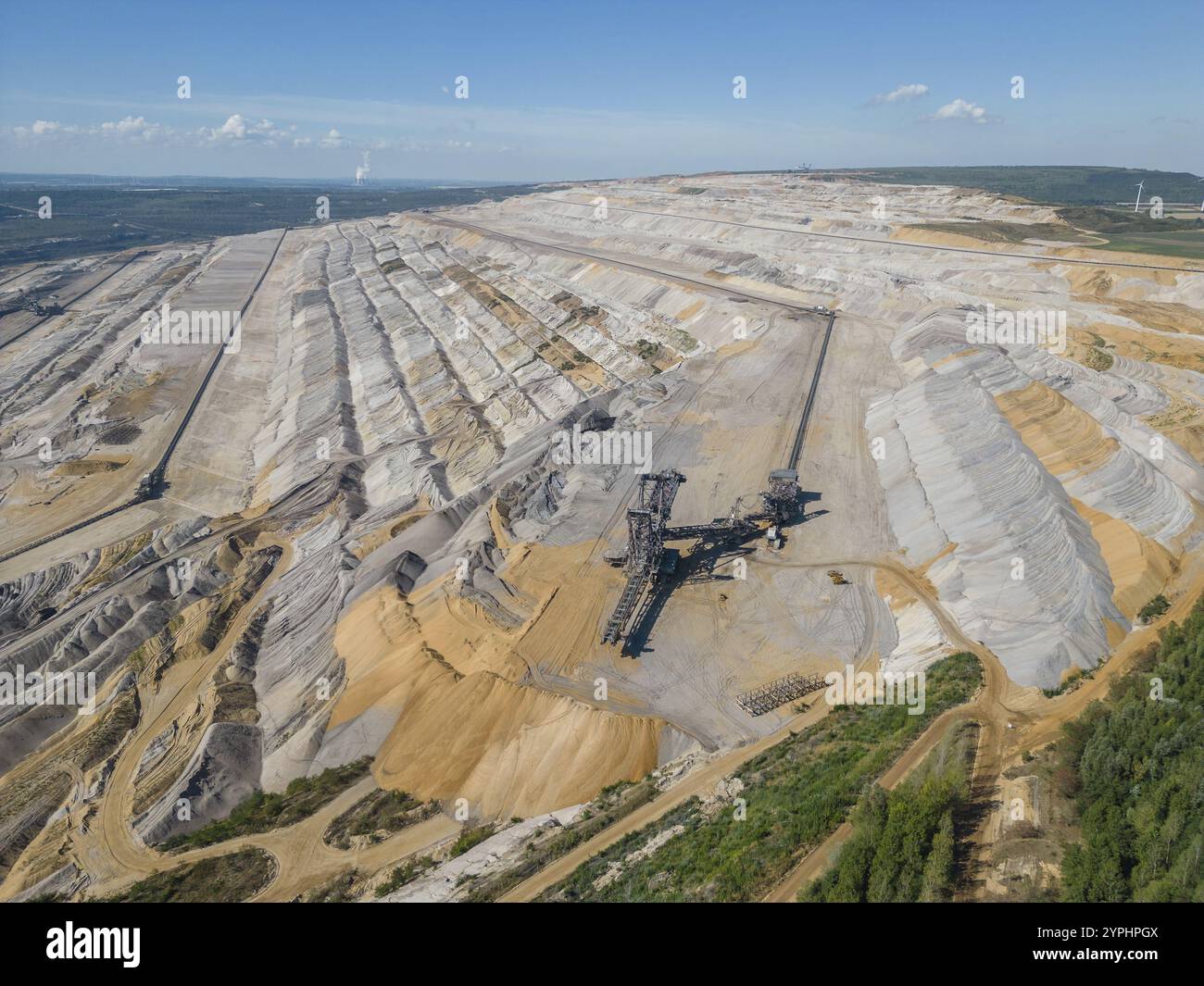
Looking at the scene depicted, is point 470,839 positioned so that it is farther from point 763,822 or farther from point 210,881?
point 763,822

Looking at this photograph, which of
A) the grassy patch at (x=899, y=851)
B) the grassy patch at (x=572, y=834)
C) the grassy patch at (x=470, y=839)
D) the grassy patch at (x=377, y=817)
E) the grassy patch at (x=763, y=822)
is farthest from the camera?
the grassy patch at (x=377, y=817)

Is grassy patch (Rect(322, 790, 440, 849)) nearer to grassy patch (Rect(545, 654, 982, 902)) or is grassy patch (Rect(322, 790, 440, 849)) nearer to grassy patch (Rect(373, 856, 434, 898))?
grassy patch (Rect(373, 856, 434, 898))

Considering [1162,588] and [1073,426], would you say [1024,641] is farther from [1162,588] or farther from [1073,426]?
[1073,426]

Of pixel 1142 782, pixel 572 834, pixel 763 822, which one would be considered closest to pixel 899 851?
pixel 763 822

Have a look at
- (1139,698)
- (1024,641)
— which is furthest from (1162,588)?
(1139,698)

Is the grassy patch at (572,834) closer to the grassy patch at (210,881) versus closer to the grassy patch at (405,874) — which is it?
the grassy patch at (405,874)

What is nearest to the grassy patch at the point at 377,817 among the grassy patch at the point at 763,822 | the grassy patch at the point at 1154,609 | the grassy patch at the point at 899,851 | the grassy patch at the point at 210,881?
the grassy patch at the point at 210,881

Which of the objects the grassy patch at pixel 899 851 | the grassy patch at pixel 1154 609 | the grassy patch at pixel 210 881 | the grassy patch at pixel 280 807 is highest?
the grassy patch at pixel 1154 609

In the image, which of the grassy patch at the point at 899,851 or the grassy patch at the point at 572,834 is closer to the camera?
the grassy patch at the point at 899,851
